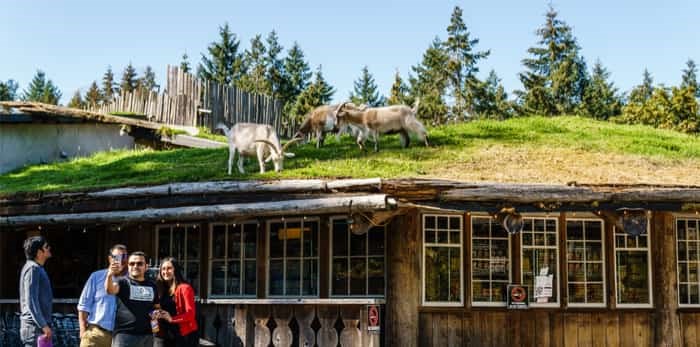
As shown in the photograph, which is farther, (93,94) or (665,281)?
(93,94)

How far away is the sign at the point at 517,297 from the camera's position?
1377cm

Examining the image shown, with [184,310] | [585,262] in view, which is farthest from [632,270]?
[184,310]

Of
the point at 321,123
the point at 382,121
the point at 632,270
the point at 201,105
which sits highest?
the point at 201,105

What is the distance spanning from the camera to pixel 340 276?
47.3 ft

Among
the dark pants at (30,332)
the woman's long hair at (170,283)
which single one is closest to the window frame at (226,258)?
the woman's long hair at (170,283)

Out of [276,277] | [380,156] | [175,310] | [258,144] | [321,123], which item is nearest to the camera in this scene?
[175,310]

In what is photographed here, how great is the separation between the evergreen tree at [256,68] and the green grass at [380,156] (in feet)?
111

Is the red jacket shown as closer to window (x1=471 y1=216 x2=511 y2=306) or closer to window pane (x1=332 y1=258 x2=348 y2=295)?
window pane (x1=332 y1=258 x2=348 y2=295)

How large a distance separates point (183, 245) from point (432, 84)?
138ft

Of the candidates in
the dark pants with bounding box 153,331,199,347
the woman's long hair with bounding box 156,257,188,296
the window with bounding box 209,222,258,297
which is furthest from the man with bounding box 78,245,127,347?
the window with bounding box 209,222,258,297

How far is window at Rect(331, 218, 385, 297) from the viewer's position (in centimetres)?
1406

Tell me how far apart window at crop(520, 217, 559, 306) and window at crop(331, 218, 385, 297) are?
2169mm

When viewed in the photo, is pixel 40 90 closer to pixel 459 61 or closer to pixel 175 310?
pixel 459 61

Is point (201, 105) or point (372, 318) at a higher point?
point (201, 105)
